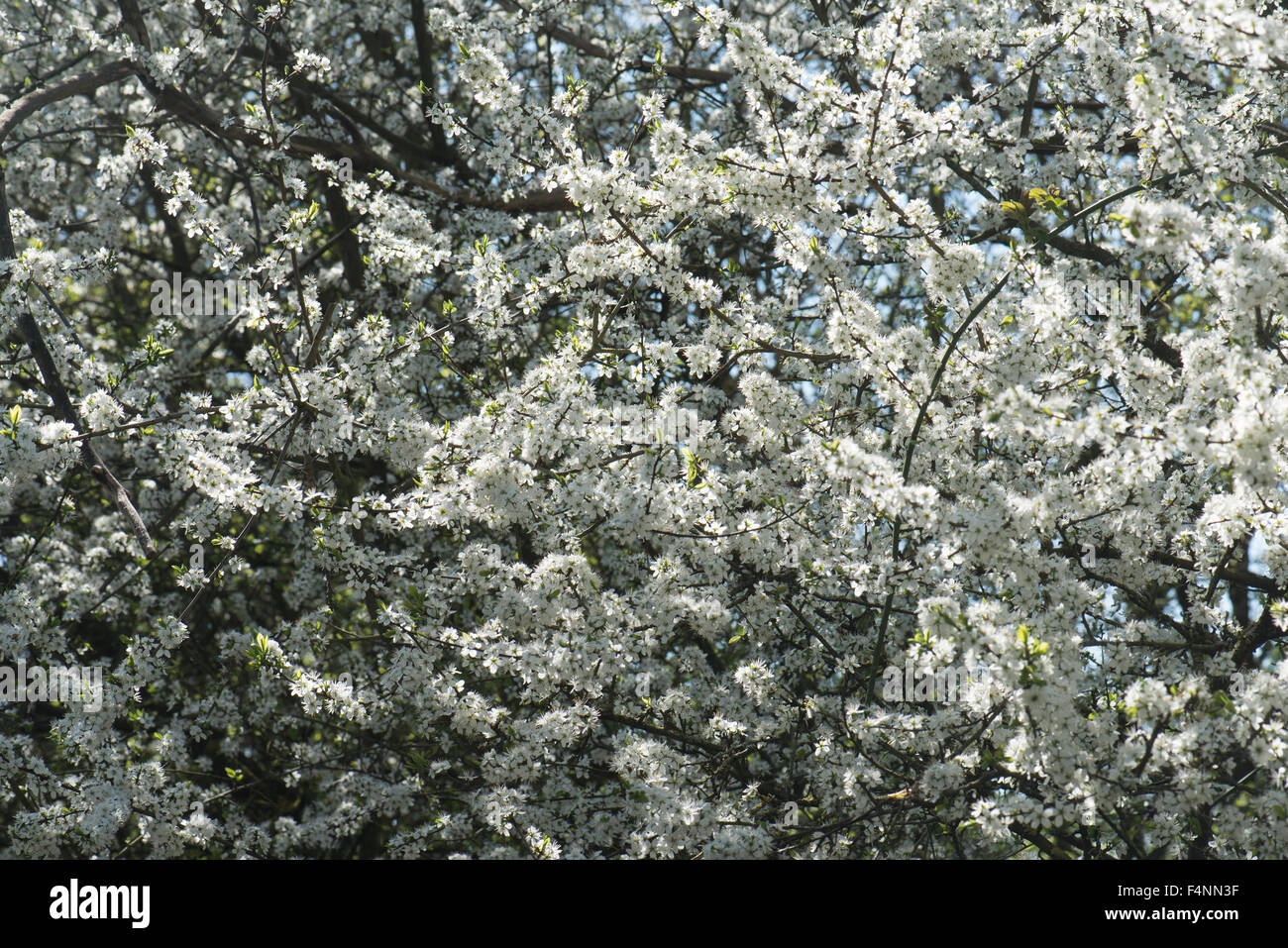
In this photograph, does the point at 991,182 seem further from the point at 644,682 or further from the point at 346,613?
the point at 346,613

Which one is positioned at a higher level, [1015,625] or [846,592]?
[846,592]

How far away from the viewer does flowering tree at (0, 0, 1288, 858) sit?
4352mm

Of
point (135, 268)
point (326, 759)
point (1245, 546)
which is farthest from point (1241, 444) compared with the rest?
point (135, 268)

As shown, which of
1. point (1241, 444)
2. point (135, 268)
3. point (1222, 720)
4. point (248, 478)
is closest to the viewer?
point (1241, 444)

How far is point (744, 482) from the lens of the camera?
216 inches

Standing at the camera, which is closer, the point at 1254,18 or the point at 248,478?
the point at 1254,18

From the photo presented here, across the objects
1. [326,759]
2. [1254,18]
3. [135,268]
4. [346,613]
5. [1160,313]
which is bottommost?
[326,759]

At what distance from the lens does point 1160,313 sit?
8.01 metres

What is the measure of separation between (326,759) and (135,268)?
18.5 ft

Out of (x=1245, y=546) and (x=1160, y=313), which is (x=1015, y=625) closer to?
(x=1245, y=546)

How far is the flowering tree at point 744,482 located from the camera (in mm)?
4352

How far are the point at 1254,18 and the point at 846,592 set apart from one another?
11.0 ft
